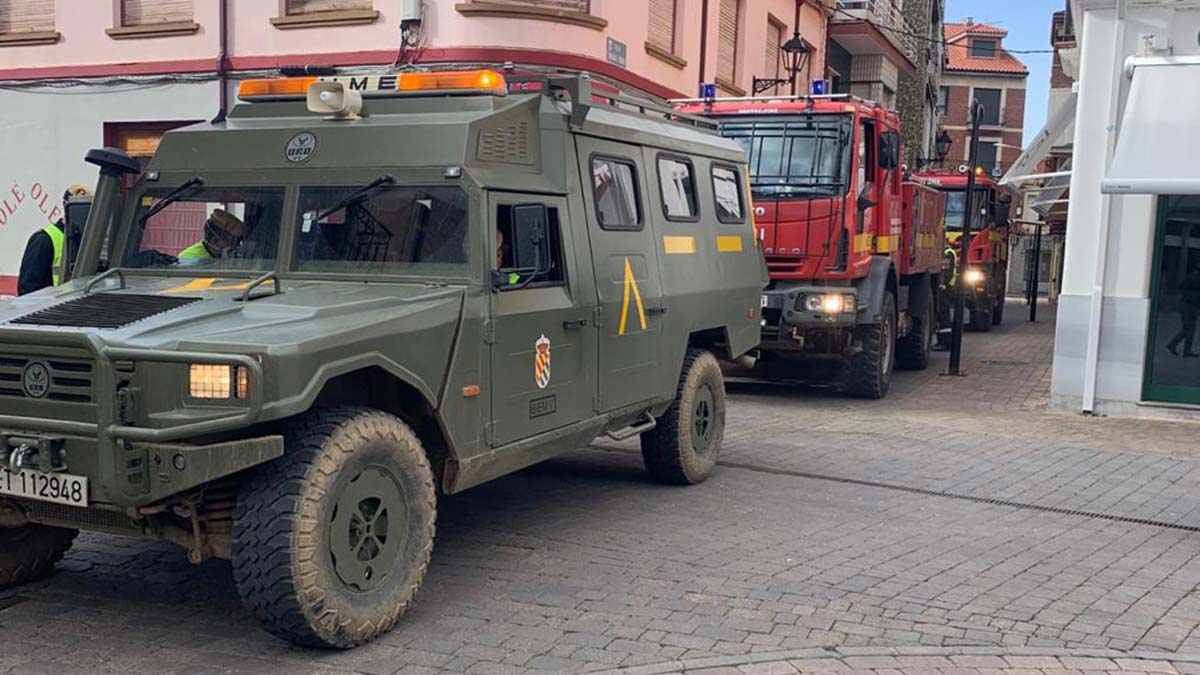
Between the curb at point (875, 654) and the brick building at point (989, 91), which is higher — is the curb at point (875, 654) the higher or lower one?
the lower one

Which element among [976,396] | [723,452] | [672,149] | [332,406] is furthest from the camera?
[976,396]

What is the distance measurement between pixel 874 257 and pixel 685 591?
7.42 m

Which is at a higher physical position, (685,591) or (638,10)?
(638,10)

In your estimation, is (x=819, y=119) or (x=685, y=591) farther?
(x=819, y=119)

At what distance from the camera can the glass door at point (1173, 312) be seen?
10.9 meters

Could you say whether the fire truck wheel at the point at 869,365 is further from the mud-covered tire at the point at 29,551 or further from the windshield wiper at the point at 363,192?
the mud-covered tire at the point at 29,551

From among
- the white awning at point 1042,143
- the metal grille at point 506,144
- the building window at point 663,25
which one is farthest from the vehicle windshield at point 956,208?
the metal grille at point 506,144

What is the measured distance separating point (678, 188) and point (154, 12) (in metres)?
11.2

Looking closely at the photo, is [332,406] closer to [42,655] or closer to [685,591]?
[42,655]

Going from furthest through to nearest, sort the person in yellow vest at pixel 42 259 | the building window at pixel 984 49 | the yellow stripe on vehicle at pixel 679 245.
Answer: the building window at pixel 984 49 → the person in yellow vest at pixel 42 259 → the yellow stripe on vehicle at pixel 679 245

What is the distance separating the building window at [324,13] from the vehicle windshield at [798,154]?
18.7ft

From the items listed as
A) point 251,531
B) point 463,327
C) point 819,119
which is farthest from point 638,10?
point 251,531

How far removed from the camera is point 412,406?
4.98 meters

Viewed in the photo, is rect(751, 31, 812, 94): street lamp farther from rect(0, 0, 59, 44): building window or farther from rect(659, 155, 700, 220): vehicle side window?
rect(0, 0, 59, 44): building window
